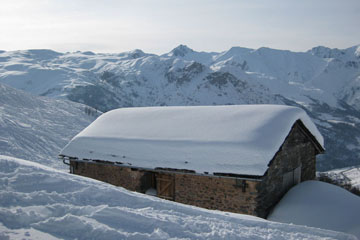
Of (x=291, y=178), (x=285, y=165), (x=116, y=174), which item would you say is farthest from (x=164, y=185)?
(x=291, y=178)

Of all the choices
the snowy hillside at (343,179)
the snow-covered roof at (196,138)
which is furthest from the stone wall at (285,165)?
the snowy hillside at (343,179)

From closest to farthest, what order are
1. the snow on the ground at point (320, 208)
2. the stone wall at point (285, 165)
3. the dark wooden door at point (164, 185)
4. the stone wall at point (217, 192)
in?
the snow on the ground at point (320, 208)
the stone wall at point (217, 192)
the stone wall at point (285, 165)
the dark wooden door at point (164, 185)

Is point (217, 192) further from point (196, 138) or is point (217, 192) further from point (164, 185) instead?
point (164, 185)

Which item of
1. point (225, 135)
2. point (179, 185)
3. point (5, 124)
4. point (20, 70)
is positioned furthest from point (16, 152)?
point (20, 70)

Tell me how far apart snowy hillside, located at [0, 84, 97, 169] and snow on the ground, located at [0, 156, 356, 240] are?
50.6ft

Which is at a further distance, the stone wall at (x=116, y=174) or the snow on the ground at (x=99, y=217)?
the stone wall at (x=116, y=174)

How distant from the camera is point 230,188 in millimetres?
10008

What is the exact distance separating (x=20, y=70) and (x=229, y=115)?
7714 inches

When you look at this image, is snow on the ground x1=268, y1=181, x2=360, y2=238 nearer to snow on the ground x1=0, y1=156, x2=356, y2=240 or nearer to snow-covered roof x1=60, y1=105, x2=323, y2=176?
snow-covered roof x1=60, y1=105, x2=323, y2=176

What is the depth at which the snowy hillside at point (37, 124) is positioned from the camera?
21641mm

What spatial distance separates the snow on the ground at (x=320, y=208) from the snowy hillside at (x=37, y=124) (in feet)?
49.4

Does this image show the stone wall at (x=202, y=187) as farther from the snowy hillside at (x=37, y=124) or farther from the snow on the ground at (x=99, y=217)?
the snowy hillside at (x=37, y=124)

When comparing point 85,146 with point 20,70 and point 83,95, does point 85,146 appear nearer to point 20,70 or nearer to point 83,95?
point 83,95

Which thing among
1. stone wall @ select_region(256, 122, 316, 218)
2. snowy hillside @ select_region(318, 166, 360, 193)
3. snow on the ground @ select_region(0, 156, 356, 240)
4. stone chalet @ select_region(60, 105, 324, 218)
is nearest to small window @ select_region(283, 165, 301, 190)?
stone chalet @ select_region(60, 105, 324, 218)
